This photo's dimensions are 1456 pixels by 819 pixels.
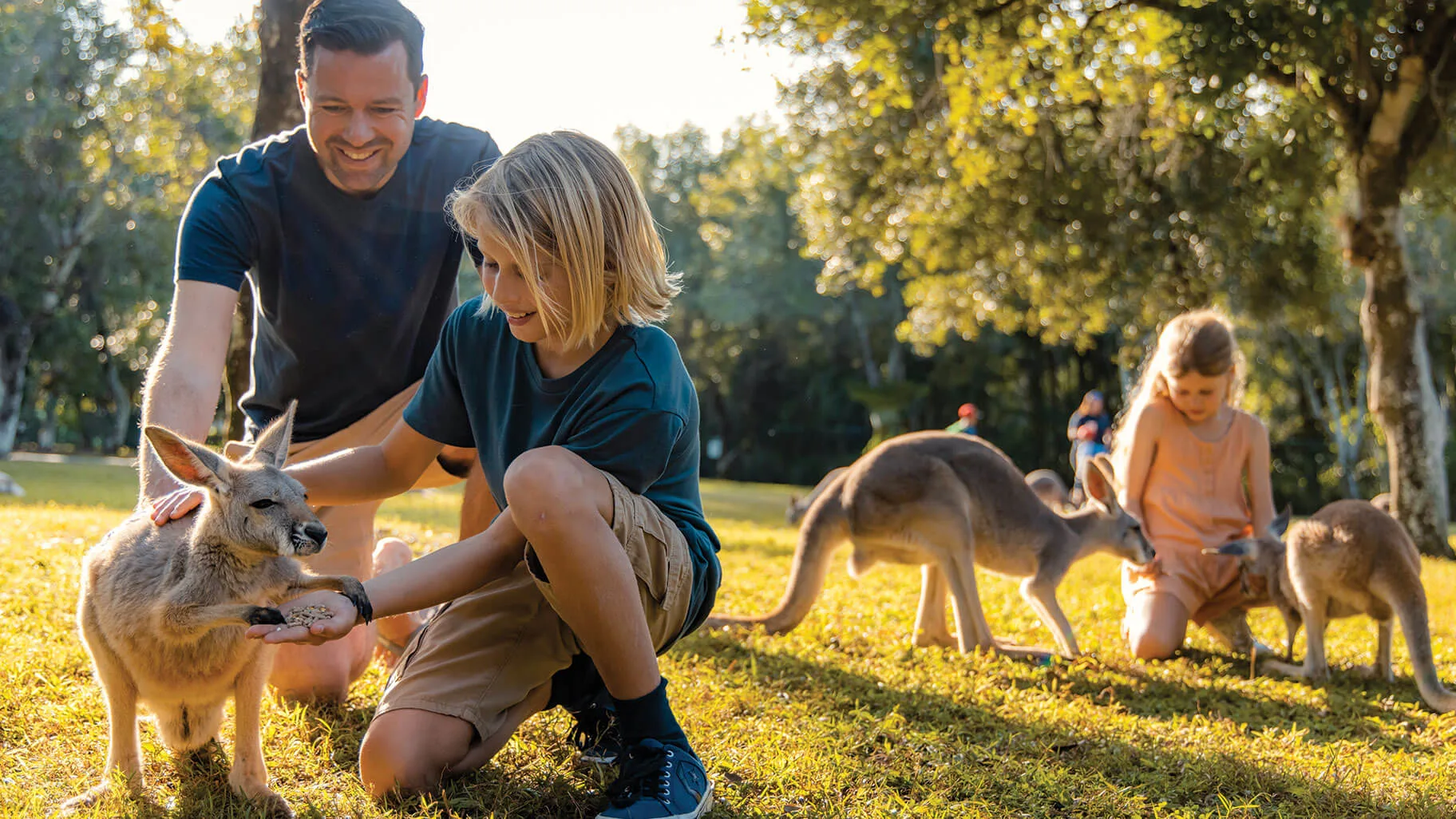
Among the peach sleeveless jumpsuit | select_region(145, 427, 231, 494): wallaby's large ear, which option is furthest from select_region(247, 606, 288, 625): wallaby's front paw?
the peach sleeveless jumpsuit

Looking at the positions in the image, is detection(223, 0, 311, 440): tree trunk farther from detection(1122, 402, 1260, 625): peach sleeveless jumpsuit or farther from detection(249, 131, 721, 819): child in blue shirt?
detection(1122, 402, 1260, 625): peach sleeveless jumpsuit

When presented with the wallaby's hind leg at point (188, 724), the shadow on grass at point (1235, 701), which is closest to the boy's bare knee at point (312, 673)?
the wallaby's hind leg at point (188, 724)

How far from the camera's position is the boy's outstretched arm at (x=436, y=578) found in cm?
223

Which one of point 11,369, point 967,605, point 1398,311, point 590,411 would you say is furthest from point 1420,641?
point 11,369

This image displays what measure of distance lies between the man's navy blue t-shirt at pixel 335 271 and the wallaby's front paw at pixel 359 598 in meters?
1.48

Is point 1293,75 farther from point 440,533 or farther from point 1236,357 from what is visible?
point 440,533

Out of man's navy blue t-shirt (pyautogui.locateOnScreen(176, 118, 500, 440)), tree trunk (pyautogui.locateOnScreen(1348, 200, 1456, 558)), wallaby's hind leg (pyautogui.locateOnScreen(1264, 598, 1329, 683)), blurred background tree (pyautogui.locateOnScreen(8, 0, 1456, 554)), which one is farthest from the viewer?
tree trunk (pyautogui.locateOnScreen(1348, 200, 1456, 558))

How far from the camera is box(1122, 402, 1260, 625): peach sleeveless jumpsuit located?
5121 millimetres

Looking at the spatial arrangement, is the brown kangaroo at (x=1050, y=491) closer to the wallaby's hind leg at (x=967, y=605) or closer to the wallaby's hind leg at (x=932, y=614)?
the wallaby's hind leg at (x=932, y=614)

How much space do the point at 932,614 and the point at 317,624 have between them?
3382mm

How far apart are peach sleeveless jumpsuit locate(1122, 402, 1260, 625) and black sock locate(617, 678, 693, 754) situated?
3.19 metres

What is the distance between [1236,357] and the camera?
514 centimetres

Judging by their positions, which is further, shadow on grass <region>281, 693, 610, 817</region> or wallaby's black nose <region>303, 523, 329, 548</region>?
shadow on grass <region>281, 693, 610, 817</region>

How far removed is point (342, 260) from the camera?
3602mm
